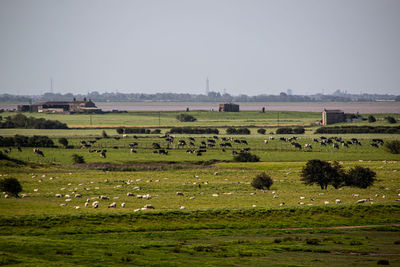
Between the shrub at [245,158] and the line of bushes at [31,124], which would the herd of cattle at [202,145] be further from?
the line of bushes at [31,124]

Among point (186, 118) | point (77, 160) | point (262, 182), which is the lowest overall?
point (77, 160)

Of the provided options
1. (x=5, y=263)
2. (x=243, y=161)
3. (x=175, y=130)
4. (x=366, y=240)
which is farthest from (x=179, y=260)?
(x=175, y=130)

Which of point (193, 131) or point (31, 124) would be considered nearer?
point (193, 131)

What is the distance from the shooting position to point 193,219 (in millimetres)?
33406

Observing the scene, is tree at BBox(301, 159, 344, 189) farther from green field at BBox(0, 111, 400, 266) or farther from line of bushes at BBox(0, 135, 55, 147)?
line of bushes at BBox(0, 135, 55, 147)

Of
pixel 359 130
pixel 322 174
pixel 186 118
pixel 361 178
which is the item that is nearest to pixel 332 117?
pixel 359 130

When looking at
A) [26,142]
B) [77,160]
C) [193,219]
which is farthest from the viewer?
[26,142]

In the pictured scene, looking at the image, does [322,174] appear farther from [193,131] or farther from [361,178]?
[193,131]

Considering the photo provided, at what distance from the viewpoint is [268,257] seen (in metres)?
23.8

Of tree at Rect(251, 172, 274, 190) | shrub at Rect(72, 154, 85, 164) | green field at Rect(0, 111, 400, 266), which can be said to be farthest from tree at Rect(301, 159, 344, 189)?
shrub at Rect(72, 154, 85, 164)

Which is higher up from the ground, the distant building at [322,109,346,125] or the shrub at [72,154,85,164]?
the distant building at [322,109,346,125]

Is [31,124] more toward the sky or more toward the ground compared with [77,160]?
more toward the sky

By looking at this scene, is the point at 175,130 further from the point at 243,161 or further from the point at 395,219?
the point at 395,219

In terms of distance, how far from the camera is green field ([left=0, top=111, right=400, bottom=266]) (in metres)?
23.5
